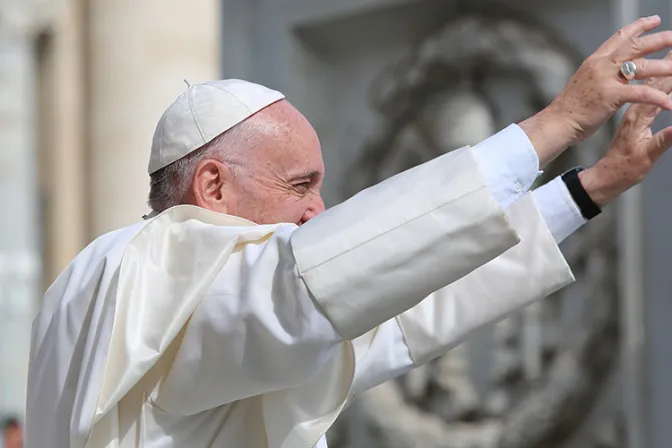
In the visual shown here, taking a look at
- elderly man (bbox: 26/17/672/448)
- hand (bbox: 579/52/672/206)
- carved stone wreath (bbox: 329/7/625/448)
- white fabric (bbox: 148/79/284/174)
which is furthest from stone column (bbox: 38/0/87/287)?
hand (bbox: 579/52/672/206)

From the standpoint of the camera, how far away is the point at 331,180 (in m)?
6.57

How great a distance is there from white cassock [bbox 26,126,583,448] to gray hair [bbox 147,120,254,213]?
136mm

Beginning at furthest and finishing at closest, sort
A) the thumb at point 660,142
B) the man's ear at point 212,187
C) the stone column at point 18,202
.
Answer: the stone column at point 18,202 < the thumb at point 660,142 < the man's ear at point 212,187

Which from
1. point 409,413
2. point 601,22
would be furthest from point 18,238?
point 601,22

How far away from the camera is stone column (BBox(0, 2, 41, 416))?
10180 millimetres

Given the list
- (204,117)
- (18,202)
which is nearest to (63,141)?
(18,202)

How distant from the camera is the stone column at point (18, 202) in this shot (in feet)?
33.4

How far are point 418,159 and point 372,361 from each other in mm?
3674

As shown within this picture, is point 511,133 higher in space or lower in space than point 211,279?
higher

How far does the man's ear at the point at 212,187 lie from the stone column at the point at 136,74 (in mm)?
5561

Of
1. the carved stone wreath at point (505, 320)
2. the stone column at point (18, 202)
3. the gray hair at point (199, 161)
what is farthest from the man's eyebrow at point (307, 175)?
the stone column at point (18, 202)

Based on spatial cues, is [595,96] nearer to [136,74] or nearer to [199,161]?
[199,161]

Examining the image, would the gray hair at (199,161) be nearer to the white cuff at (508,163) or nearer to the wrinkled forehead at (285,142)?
the wrinkled forehead at (285,142)

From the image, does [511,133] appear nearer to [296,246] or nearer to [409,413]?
[296,246]
